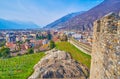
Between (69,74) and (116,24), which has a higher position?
(116,24)

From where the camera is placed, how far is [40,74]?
1064 inches

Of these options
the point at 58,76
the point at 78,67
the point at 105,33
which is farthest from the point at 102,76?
the point at 78,67

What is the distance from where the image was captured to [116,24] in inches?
221

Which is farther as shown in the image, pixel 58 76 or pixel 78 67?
pixel 78 67

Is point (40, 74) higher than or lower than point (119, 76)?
lower

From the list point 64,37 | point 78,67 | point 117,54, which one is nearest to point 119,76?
point 117,54

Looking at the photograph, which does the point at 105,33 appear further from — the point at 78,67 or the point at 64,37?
the point at 64,37

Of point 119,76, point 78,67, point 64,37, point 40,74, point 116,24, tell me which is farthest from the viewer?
point 64,37

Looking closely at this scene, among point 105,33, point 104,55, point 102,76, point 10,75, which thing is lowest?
point 10,75

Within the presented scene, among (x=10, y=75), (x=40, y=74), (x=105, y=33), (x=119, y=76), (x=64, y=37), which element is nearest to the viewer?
(x=119, y=76)

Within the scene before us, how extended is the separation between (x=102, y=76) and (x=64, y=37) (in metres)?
71.3

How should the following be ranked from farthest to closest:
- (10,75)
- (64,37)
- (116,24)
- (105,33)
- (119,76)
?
(64,37) < (10,75) < (105,33) < (116,24) < (119,76)

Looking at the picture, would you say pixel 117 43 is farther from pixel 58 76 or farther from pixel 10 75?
pixel 10 75

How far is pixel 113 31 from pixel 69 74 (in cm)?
2203
